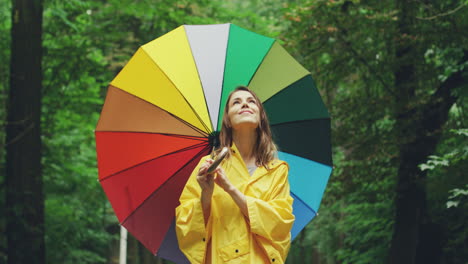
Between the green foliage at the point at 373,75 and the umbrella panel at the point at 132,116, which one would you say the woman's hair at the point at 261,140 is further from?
the green foliage at the point at 373,75

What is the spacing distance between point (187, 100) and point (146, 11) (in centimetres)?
792

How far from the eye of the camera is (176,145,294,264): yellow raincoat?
150 inches

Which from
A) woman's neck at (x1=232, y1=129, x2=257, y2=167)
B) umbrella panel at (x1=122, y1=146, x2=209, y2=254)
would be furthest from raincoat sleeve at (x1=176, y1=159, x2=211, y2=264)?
umbrella panel at (x1=122, y1=146, x2=209, y2=254)

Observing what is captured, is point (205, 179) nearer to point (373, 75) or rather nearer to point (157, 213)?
point (157, 213)

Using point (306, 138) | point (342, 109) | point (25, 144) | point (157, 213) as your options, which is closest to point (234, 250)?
point (157, 213)

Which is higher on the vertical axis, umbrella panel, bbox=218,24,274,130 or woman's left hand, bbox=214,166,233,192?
umbrella panel, bbox=218,24,274,130

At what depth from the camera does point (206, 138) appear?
4.78 metres

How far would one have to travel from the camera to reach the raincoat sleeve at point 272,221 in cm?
378

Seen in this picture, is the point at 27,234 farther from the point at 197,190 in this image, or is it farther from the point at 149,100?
the point at 197,190

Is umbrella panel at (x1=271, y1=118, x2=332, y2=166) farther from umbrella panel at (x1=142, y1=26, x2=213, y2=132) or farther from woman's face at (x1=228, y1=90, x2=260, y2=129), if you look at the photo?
woman's face at (x1=228, y1=90, x2=260, y2=129)

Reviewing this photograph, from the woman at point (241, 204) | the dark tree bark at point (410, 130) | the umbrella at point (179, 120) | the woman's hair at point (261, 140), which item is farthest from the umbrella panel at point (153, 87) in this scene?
the dark tree bark at point (410, 130)

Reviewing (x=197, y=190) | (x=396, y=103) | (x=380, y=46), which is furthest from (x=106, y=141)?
(x=380, y=46)

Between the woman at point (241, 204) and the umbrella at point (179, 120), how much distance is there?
62cm

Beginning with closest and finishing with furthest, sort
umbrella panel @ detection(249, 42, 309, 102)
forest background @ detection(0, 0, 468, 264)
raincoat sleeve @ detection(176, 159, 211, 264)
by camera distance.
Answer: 1. raincoat sleeve @ detection(176, 159, 211, 264)
2. umbrella panel @ detection(249, 42, 309, 102)
3. forest background @ detection(0, 0, 468, 264)
